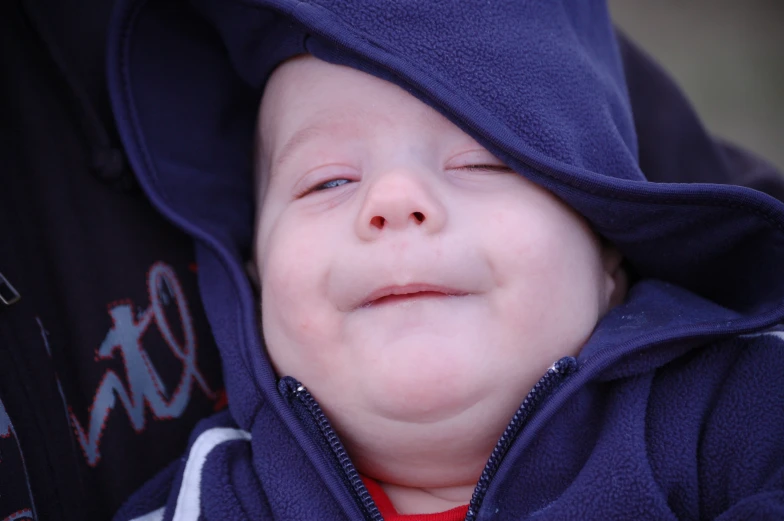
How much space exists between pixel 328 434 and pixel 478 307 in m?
0.27

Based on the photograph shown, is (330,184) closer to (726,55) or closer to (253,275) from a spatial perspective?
(253,275)

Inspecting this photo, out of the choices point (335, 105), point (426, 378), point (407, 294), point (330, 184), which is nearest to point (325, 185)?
point (330, 184)

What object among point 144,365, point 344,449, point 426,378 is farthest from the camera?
point 144,365

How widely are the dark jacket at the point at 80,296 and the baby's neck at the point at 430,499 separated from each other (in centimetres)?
35

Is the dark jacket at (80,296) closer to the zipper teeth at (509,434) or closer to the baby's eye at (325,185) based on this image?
the baby's eye at (325,185)

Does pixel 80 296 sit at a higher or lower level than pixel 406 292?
lower

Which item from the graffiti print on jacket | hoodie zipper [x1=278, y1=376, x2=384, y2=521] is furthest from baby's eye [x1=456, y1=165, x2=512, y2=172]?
A: the graffiti print on jacket

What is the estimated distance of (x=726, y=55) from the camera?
3404 millimetres

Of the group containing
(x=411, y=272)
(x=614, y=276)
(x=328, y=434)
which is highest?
(x=411, y=272)

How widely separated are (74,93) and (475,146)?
0.61 meters

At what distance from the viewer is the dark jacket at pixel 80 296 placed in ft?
3.38

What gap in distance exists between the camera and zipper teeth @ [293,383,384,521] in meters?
1.03

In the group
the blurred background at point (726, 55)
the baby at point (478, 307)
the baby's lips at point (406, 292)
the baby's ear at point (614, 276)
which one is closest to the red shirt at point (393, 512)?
the baby at point (478, 307)

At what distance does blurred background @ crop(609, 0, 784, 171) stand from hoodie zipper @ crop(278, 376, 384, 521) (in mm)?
2231
